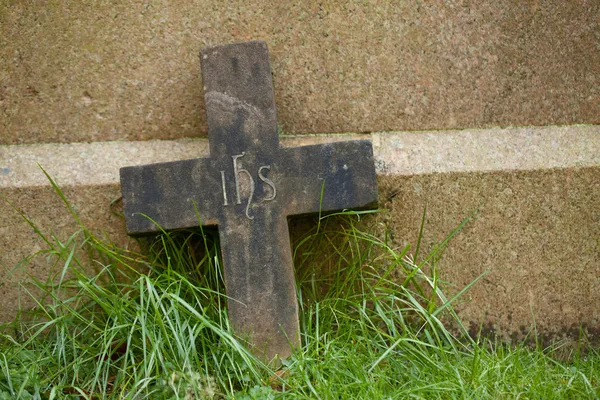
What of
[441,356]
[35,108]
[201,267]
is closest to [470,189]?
[441,356]

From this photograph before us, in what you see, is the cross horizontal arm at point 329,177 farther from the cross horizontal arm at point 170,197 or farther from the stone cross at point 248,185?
the cross horizontal arm at point 170,197

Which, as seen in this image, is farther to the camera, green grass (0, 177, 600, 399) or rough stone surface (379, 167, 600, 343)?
rough stone surface (379, 167, 600, 343)

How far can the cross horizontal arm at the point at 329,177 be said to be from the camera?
186cm

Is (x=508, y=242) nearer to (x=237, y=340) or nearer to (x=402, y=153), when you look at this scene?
(x=402, y=153)

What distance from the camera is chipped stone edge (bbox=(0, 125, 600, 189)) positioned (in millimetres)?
2027

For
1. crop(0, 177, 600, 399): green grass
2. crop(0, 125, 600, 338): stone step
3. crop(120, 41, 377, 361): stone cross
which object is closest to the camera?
crop(0, 177, 600, 399): green grass

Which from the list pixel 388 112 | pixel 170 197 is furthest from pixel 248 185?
pixel 388 112

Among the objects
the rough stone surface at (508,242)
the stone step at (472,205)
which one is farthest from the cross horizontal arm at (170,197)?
the rough stone surface at (508,242)

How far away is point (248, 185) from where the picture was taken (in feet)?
6.17

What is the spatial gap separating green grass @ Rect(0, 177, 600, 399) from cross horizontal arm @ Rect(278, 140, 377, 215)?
5.8 inches

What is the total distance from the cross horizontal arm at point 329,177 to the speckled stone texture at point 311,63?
9.0 inches

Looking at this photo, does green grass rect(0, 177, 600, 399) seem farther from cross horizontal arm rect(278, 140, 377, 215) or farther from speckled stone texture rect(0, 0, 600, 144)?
speckled stone texture rect(0, 0, 600, 144)

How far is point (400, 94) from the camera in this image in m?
2.09

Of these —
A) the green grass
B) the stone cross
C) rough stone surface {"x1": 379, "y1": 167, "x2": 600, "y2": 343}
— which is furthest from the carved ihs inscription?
rough stone surface {"x1": 379, "y1": 167, "x2": 600, "y2": 343}
